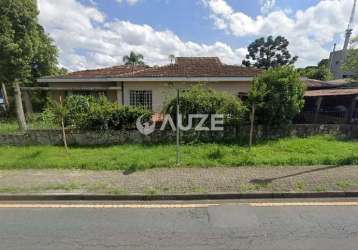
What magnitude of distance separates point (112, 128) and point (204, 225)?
5925 millimetres

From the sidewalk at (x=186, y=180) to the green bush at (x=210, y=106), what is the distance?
9.55ft

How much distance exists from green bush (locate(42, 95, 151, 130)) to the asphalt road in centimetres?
445

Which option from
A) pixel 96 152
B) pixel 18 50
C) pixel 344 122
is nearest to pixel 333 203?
pixel 96 152

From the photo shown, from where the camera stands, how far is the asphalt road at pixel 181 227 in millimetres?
3625

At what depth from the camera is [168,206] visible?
4.91m

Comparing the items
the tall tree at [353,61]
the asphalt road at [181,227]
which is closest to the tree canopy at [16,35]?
the asphalt road at [181,227]

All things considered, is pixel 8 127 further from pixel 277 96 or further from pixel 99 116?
pixel 277 96

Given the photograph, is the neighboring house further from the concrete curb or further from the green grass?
the concrete curb

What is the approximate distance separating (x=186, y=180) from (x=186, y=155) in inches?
74.3

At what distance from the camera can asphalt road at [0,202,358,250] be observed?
3.62m

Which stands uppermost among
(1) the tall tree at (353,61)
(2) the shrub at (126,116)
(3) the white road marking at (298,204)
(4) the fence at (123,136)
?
(1) the tall tree at (353,61)

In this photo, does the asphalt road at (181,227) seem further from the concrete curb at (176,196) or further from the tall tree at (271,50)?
the tall tree at (271,50)

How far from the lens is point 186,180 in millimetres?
6016

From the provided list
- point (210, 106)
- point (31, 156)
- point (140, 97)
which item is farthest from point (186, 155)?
point (140, 97)
